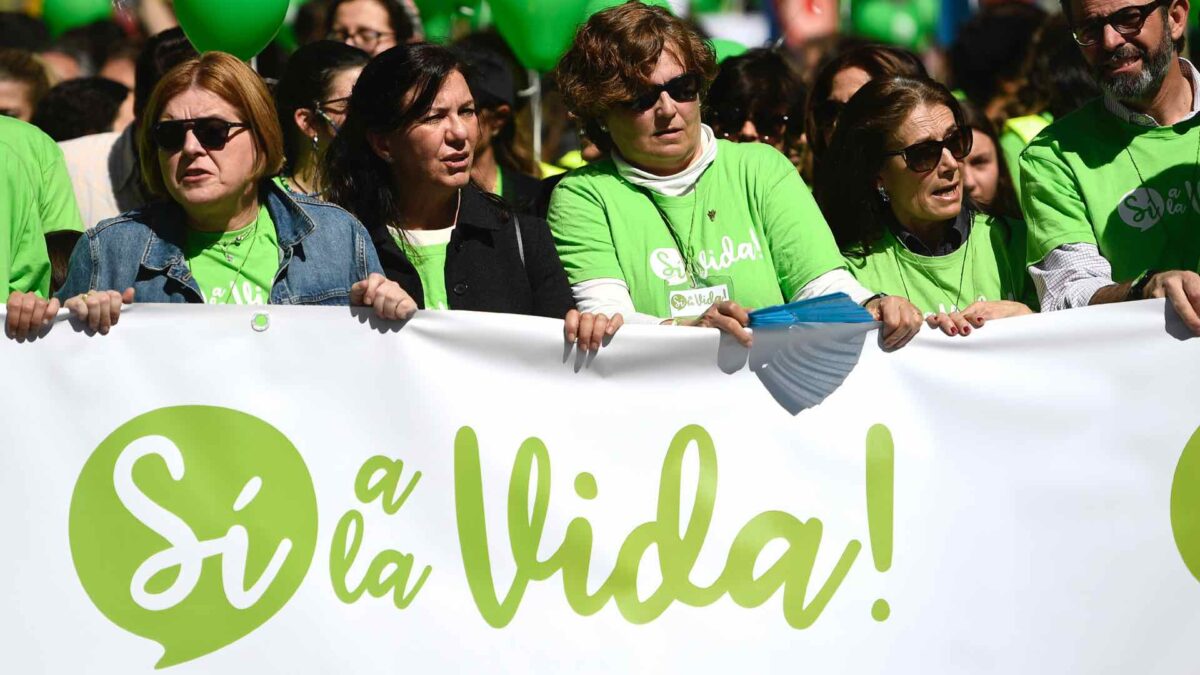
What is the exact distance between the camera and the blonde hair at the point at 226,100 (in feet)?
14.2

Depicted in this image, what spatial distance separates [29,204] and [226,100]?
0.83m

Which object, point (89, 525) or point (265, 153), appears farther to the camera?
point (265, 153)

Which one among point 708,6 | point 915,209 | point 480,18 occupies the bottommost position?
point 915,209

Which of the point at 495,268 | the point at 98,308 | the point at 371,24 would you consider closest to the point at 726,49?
the point at 371,24

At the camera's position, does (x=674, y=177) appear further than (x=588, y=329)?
Yes

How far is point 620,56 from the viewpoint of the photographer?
4.60 meters

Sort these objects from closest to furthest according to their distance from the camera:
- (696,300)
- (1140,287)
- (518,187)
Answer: (1140,287), (696,300), (518,187)

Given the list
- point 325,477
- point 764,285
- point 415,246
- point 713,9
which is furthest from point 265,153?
point 713,9

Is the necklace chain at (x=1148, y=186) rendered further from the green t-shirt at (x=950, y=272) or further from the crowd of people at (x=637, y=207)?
the green t-shirt at (x=950, y=272)

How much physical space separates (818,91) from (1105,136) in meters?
1.21

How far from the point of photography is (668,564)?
12.9 ft

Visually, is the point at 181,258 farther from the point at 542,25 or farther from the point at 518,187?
the point at 542,25

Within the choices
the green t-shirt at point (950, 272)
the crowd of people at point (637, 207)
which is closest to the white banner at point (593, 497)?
the crowd of people at point (637, 207)

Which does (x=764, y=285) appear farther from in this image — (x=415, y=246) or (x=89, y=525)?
(x=89, y=525)
